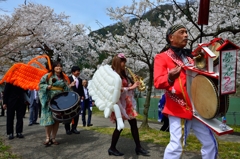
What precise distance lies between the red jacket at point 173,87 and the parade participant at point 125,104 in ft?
3.55

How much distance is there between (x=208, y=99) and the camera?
2.40m

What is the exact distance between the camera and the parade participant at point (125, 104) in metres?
4.02

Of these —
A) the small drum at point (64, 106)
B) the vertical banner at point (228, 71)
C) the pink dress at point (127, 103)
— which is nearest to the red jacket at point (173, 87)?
the vertical banner at point (228, 71)

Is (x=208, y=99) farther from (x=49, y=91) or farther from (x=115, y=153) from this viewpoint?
A: (x=49, y=91)

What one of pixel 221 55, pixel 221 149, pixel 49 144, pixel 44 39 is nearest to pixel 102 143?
pixel 49 144

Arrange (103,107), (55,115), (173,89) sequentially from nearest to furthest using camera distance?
(173,89), (103,107), (55,115)

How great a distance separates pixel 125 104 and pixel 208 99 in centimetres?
193

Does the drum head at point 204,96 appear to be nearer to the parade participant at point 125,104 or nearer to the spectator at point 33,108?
the parade participant at point 125,104

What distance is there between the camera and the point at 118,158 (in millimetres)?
3955

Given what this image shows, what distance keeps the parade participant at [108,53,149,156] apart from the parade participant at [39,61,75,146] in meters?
1.49

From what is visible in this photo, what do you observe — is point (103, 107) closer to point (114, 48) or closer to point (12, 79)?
point (12, 79)

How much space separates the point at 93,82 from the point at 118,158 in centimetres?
138

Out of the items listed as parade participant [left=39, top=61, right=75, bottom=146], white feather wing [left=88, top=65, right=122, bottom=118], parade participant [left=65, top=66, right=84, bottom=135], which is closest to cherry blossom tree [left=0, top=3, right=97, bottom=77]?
parade participant [left=65, top=66, right=84, bottom=135]

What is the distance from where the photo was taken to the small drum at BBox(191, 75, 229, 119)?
2.32 m
